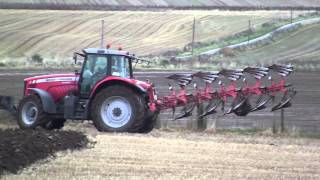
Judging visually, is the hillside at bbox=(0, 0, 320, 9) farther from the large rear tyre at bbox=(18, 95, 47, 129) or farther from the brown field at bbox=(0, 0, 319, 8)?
the large rear tyre at bbox=(18, 95, 47, 129)

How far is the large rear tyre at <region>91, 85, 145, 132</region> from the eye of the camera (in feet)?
52.7

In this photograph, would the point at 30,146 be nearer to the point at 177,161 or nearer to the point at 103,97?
the point at 177,161

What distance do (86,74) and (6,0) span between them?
196 ft

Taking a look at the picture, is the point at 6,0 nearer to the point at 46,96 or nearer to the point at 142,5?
the point at 142,5

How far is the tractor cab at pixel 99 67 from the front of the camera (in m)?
A: 16.4

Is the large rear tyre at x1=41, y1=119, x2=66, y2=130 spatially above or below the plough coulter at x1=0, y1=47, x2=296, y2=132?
below

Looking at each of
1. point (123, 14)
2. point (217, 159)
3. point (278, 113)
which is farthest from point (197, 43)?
point (217, 159)

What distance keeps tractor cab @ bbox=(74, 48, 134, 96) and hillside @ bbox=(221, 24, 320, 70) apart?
2421 centimetres

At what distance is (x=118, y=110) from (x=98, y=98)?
593 millimetres

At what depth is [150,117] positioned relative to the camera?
16516mm

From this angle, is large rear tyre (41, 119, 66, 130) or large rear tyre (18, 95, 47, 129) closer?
large rear tyre (18, 95, 47, 129)

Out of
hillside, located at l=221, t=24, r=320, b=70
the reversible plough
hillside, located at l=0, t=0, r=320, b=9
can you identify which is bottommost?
the reversible plough

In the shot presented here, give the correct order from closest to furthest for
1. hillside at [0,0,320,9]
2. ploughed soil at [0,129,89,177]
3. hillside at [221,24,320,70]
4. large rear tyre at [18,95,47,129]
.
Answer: ploughed soil at [0,129,89,177], large rear tyre at [18,95,47,129], hillside at [221,24,320,70], hillside at [0,0,320,9]

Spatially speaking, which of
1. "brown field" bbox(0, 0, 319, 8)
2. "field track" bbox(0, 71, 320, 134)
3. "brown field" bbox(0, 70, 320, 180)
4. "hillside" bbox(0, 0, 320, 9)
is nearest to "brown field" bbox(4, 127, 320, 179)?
"brown field" bbox(0, 70, 320, 180)
